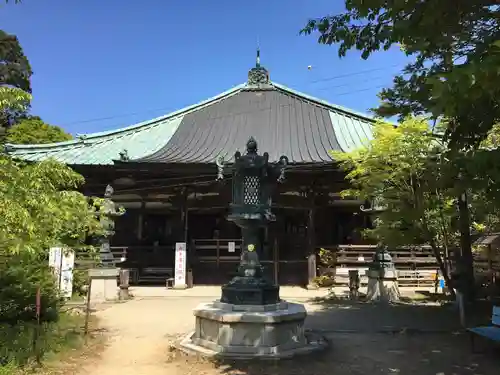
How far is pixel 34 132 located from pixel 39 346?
27008 millimetres

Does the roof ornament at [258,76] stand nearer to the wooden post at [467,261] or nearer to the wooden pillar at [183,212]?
the wooden pillar at [183,212]

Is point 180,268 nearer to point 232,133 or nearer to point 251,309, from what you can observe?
point 232,133

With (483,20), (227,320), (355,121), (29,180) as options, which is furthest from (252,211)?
(355,121)

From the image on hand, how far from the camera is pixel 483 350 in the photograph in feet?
23.4

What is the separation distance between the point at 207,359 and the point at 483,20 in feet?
18.5

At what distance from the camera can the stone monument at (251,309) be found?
22.0 feet

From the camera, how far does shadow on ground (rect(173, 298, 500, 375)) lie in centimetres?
613

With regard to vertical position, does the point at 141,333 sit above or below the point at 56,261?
below

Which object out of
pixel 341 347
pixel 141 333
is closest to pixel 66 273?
pixel 141 333

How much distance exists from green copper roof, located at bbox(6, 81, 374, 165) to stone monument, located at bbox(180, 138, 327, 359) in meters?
8.54

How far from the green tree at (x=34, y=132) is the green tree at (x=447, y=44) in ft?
92.0

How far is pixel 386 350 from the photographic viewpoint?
7.27 meters

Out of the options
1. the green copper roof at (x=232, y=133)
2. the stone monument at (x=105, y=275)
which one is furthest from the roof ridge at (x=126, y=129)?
the stone monument at (x=105, y=275)

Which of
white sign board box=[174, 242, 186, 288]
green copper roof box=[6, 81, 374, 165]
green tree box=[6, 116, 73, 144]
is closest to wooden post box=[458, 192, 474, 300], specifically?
green copper roof box=[6, 81, 374, 165]
